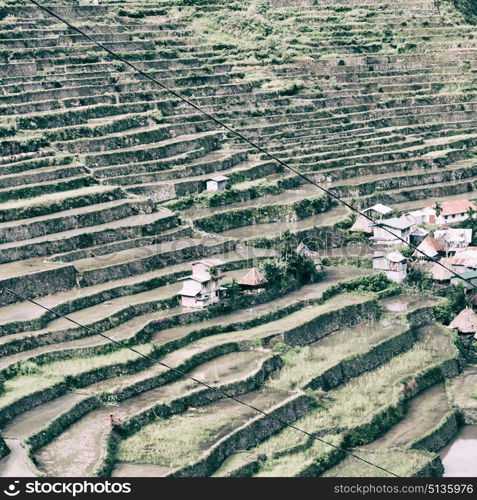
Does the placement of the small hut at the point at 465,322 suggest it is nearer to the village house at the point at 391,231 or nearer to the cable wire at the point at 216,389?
the village house at the point at 391,231

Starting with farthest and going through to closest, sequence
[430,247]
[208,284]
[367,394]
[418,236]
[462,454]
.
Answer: [418,236], [430,247], [208,284], [367,394], [462,454]

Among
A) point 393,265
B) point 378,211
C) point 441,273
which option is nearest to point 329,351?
point 393,265

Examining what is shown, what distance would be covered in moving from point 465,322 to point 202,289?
5331 millimetres

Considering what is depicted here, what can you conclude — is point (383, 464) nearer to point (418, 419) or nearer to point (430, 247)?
point (418, 419)

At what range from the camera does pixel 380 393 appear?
965 inches

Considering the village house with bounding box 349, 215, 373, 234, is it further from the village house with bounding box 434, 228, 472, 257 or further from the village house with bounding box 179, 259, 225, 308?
the village house with bounding box 179, 259, 225, 308

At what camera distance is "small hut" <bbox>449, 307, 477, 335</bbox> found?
27.6m

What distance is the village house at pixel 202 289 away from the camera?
85.8ft

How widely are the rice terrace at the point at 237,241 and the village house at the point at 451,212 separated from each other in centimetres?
16

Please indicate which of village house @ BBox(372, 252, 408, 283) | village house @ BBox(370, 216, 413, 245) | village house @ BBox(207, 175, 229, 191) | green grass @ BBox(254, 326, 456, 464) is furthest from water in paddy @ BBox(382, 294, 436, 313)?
village house @ BBox(207, 175, 229, 191)

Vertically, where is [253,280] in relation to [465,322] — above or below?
above

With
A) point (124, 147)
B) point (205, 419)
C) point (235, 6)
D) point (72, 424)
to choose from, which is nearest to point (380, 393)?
point (205, 419)

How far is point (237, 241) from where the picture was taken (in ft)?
96.2
